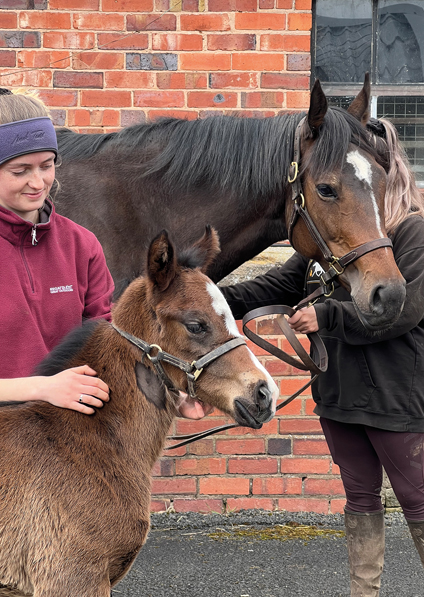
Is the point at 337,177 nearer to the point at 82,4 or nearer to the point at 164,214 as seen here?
the point at 164,214

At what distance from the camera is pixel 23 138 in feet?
7.52

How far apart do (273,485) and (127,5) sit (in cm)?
314

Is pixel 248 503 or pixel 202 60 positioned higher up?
pixel 202 60

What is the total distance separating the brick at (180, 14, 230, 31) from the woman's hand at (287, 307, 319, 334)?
2125 mm

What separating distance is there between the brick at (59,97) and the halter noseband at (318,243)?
1.62m

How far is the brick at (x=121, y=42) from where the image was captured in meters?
4.14

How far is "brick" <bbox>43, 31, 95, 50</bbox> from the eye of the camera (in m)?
4.13

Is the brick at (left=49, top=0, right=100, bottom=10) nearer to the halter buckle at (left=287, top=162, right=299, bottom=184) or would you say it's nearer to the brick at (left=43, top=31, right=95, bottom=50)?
the brick at (left=43, top=31, right=95, bottom=50)

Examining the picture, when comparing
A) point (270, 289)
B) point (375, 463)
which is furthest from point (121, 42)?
point (375, 463)

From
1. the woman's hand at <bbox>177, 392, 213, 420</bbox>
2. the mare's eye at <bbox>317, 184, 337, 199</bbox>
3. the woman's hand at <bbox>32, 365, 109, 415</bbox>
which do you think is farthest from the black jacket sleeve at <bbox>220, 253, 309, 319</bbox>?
the woman's hand at <bbox>32, 365, 109, 415</bbox>

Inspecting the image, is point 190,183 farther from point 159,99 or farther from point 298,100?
point 298,100

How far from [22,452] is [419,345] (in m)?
1.72

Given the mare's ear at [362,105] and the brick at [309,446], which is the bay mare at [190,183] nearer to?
the mare's ear at [362,105]

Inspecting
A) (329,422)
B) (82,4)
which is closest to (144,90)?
(82,4)
